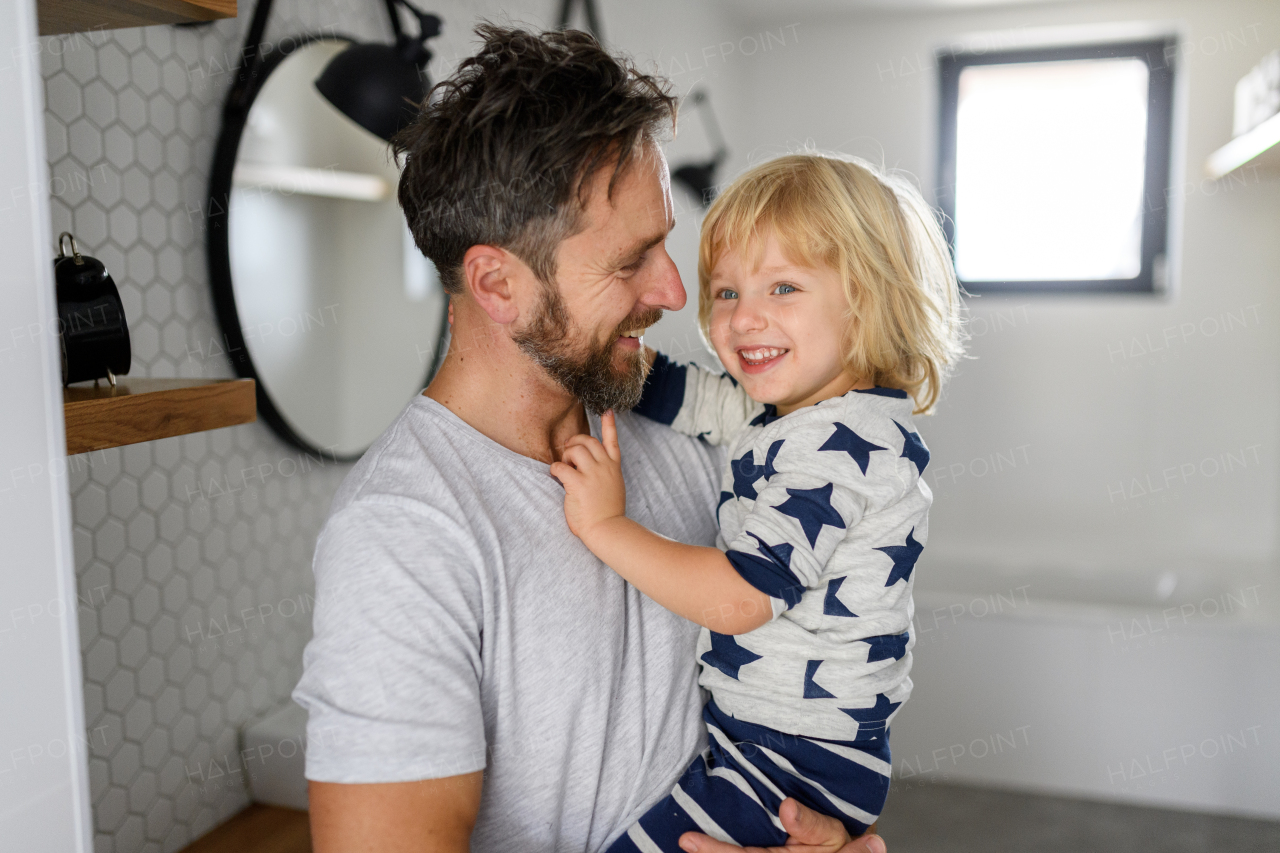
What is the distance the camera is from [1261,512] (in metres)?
3.33

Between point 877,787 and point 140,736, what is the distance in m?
0.94

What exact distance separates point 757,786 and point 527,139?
719 millimetres

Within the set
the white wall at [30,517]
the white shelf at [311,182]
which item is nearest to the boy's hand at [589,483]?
the white wall at [30,517]

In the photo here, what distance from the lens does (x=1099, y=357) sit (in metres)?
3.48

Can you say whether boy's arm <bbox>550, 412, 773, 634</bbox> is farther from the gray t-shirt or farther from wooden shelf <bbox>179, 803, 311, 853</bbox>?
wooden shelf <bbox>179, 803, 311, 853</bbox>

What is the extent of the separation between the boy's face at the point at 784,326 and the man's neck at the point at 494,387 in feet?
0.90

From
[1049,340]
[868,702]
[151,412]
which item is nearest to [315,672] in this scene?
[151,412]

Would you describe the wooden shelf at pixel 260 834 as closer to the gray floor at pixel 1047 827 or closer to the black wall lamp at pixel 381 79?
the black wall lamp at pixel 381 79

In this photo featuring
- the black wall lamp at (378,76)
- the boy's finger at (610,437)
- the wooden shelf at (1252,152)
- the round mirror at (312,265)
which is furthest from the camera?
the wooden shelf at (1252,152)

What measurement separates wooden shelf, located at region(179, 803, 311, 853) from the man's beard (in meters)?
0.84

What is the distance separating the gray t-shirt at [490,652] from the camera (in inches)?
31.1

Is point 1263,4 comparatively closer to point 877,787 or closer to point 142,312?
point 877,787

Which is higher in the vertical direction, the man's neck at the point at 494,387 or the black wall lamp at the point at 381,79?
the black wall lamp at the point at 381,79

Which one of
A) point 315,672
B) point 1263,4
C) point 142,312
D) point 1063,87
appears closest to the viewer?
point 315,672
